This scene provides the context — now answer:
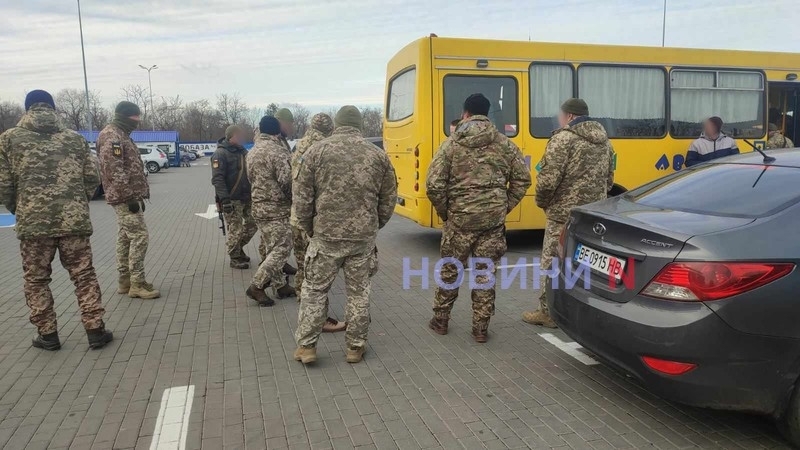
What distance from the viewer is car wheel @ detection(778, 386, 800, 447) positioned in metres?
2.76

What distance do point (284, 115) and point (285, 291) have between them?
6.79ft

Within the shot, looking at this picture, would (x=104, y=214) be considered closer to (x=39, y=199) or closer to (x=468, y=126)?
(x=39, y=199)

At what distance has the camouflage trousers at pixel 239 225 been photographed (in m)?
7.05

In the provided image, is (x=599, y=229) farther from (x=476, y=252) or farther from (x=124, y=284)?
(x=124, y=284)

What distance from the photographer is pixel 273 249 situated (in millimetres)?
5414

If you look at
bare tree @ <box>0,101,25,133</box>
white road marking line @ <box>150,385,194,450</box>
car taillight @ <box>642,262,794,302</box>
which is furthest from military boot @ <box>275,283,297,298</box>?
bare tree @ <box>0,101,25,133</box>

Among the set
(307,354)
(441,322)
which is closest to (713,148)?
(441,322)

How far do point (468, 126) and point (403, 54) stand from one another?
432cm

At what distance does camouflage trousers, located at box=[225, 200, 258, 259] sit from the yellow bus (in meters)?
2.37

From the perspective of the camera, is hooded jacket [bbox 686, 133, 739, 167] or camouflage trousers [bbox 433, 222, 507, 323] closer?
camouflage trousers [bbox 433, 222, 507, 323]

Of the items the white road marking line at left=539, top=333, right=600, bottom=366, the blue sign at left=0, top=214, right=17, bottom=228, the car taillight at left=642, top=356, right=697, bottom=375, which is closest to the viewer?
the car taillight at left=642, top=356, right=697, bottom=375

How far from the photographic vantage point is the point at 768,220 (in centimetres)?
286

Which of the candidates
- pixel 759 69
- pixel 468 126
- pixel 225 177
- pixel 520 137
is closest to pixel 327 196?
pixel 468 126

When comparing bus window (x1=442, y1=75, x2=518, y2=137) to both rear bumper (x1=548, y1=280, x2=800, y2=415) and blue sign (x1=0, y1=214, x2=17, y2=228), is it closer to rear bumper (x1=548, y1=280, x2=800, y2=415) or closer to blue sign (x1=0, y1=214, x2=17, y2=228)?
rear bumper (x1=548, y1=280, x2=800, y2=415)
